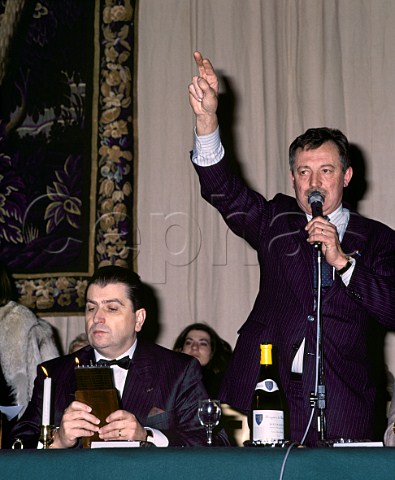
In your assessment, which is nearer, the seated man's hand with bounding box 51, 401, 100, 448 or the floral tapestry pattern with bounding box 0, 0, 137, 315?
the seated man's hand with bounding box 51, 401, 100, 448

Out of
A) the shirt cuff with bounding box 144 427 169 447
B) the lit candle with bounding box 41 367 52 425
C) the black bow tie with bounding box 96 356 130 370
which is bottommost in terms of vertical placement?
the shirt cuff with bounding box 144 427 169 447

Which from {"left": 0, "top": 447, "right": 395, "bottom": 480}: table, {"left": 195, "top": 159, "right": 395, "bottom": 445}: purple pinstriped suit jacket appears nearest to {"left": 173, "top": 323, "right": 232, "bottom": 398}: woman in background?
{"left": 195, "top": 159, "right": 395, "bottom": 445}: purple pinstriped suit jacket

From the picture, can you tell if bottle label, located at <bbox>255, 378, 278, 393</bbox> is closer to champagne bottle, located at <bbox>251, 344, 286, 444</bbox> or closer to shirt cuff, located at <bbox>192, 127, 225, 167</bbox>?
champagne bottle, located at <bbox>251, 344, 286, 444</bbox>

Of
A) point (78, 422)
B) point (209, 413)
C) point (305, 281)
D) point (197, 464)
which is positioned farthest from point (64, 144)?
point (197, 464)

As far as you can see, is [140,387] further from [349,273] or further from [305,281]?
[349,273]

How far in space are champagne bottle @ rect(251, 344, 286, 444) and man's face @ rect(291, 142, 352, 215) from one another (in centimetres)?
55

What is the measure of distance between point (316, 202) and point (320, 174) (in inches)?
12.3

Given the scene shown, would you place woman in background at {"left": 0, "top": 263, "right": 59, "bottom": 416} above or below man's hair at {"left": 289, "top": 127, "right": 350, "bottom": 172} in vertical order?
below

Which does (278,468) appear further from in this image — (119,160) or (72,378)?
(119,160)

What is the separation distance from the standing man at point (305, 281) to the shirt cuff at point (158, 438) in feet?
0.84

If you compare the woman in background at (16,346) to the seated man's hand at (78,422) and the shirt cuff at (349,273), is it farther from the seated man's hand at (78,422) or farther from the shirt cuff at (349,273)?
the shirt cuff at (349,273)

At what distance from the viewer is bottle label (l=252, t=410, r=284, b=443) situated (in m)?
2.36

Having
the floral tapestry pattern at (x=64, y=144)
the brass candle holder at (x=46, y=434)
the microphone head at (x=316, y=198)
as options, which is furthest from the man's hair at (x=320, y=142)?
the floral tapestry pattern at (x=64, y=144)

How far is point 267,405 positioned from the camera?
276cm
